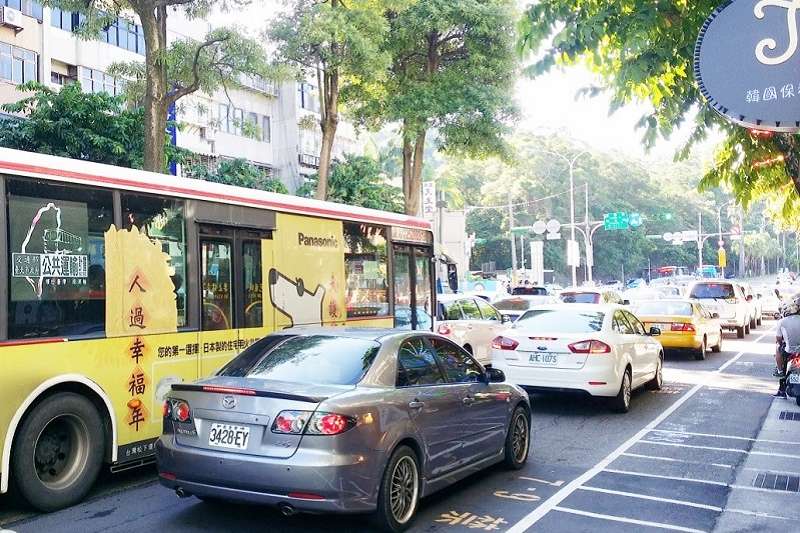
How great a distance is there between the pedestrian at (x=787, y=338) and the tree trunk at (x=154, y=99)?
1089 centimetres

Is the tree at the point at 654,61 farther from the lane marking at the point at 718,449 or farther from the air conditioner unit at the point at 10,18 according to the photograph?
the air conditioner unit at the point at 10,18

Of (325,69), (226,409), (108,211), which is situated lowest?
(226,409)

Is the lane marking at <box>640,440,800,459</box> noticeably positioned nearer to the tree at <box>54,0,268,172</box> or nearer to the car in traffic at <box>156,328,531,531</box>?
the car in traffic at <box>156,328,531,531</box>

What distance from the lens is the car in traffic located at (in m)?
5.10

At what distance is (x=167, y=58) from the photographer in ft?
45.9

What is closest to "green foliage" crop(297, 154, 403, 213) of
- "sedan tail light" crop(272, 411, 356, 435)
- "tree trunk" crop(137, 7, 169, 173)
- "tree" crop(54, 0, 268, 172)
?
"tree" crop(54, 0, 268, 172)

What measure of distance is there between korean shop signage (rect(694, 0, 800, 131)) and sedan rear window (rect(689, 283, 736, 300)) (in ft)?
65.1

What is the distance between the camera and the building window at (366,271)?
10484mm

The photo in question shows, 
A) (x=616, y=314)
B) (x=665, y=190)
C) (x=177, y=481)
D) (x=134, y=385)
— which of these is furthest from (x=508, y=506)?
(x=665, y=190)

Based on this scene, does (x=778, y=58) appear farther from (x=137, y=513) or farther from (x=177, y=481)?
(x=137, y=513)

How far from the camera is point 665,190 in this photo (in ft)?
261

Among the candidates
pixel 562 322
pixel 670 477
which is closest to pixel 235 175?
pixel 562 322

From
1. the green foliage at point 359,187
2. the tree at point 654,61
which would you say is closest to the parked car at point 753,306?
the green foliage at point 359,187

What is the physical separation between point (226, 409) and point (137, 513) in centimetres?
156
